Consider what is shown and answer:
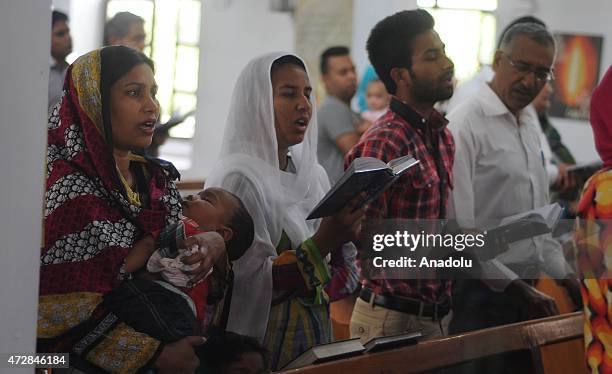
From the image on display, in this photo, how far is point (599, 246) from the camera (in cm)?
286

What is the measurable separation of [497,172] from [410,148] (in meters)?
0.68

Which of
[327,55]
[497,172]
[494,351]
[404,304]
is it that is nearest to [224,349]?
[404,304]

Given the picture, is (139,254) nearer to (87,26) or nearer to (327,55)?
(87,26)

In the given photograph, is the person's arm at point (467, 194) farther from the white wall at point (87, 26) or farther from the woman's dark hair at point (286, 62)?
the white wall at point (87, 26)

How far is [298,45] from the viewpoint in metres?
6.95

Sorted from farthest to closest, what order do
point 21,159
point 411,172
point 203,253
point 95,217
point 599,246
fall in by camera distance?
point 411,172, point 599,246, point 203,253, point 95,217, point 21,159

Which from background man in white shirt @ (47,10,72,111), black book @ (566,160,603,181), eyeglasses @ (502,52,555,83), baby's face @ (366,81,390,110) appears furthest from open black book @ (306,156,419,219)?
baby's face @ (366,81,390,110)

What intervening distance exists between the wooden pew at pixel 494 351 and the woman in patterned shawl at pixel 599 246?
0.41 m

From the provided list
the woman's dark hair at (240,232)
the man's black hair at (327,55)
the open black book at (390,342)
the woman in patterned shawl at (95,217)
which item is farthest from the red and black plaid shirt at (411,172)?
the man's black hair at (327,55)

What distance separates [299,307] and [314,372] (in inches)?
15.5

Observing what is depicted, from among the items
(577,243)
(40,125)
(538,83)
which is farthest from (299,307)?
(538,83)

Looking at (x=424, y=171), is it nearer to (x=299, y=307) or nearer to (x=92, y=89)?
(x=299, y=307)

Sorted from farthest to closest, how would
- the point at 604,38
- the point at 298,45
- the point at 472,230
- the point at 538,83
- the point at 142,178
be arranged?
the point at 604,38 → the point at 298,45 → the point at 538,83 → the point at 472,230 → the point at 142,178

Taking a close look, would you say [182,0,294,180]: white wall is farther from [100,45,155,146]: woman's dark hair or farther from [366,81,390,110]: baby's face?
[100,45,155,146]: woman's dark hair
